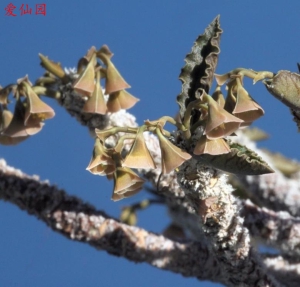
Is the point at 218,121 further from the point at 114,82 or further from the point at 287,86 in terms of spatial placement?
the point at 114,82

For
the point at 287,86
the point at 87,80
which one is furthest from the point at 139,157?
the point at 87,80

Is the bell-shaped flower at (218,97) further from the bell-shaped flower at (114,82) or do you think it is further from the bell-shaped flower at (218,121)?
the bell-shaped flower at (114,82)

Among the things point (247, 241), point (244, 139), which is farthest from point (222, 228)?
point (244, 139)

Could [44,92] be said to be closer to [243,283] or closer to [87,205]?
[87,205]

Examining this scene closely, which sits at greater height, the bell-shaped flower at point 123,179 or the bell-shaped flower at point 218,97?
the bell-shaped flower at point 218,97

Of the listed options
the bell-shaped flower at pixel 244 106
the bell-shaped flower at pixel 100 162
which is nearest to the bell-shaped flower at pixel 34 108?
the bell-shaped flower at pixel 100 162

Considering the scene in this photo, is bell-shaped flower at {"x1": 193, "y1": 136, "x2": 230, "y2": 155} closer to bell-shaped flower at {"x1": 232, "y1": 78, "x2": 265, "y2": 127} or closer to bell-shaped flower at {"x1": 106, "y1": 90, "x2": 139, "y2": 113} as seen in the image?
bell-shaped flower at {"x1": 232, "y1": 78, "x2": 265, "y2": 127}
